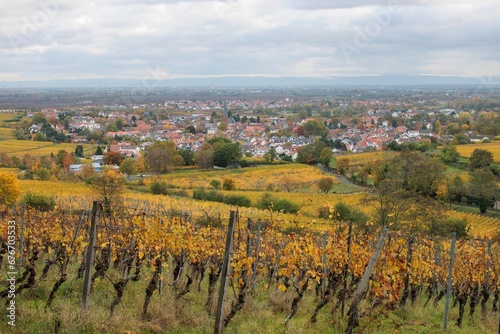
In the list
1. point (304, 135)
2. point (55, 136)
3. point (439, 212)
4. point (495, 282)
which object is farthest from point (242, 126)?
point (495, 282)

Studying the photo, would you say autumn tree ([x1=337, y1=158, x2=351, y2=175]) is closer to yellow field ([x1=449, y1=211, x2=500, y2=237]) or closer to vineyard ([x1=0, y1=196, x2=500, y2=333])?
yellow field ([x1=449, y1=211, x2=500, y2=237])

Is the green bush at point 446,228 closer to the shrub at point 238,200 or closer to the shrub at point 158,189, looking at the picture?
the shrub at point 238,200

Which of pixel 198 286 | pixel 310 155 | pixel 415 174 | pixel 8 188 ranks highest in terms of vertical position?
pixel 198 286

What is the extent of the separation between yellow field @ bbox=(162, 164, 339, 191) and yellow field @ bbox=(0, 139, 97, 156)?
2226 cm

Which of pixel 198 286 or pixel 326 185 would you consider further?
pixel 326 185

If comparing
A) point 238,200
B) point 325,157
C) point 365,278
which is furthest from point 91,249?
point 325,157

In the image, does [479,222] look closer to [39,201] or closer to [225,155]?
[39,201]

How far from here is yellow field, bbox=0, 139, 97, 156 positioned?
5814 centimetres

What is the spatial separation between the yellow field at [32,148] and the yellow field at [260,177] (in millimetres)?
22260

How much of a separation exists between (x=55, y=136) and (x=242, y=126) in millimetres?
48613

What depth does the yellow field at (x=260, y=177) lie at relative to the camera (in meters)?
39.3

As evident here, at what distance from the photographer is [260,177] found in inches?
1786

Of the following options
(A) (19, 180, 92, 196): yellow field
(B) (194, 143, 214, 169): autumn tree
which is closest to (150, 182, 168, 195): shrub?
(A) (19, 180, 92, 196): yellow field

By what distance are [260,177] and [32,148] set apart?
3474 cm
